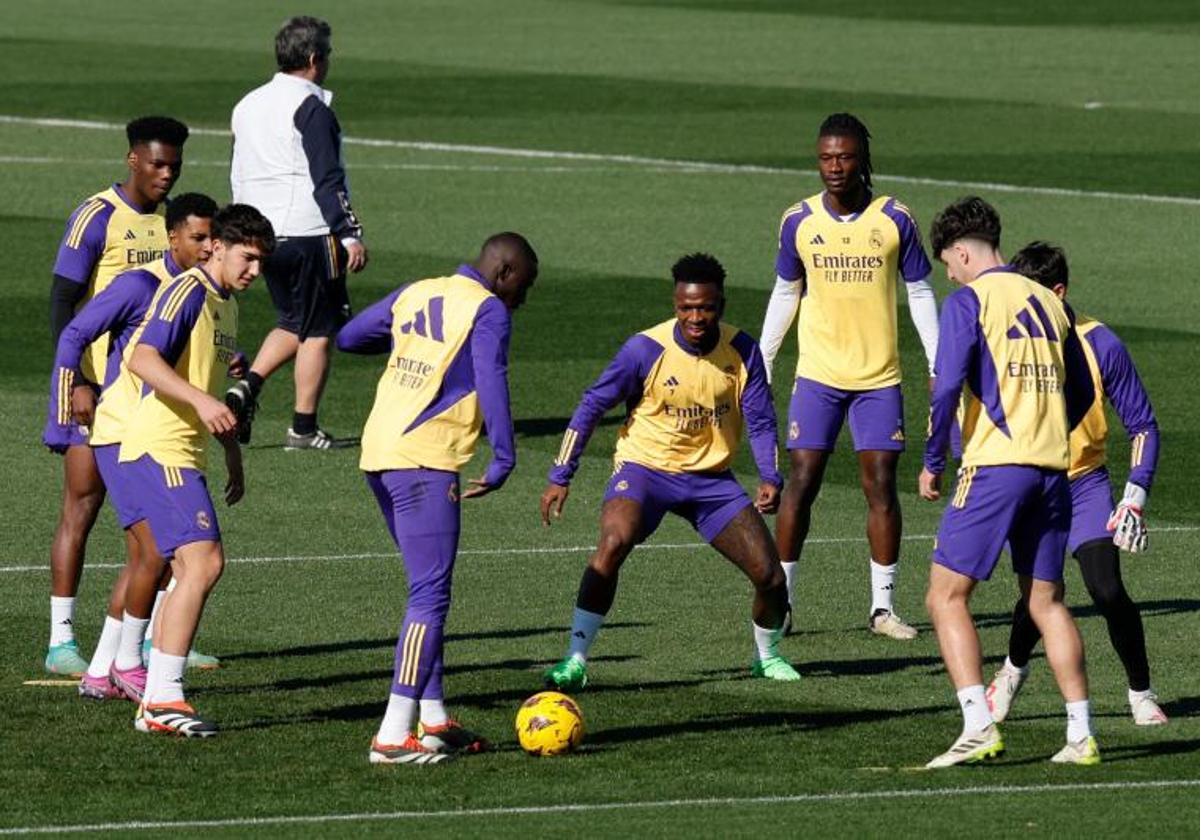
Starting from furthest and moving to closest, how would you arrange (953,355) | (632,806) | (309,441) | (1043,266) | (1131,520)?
(309,441), (1043,266), (1131,520), (953,355), (632,806)

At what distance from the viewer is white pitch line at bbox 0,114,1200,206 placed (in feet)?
107

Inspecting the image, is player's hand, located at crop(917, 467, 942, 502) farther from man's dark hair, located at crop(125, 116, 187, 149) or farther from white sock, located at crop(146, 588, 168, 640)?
man's dark hair, located at crop(125, 116, 187, 149)

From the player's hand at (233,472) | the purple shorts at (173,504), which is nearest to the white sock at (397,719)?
the purple shorts at (173,504)

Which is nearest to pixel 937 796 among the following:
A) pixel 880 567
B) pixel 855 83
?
pixel 880 567

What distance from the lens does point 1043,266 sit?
12.4 m

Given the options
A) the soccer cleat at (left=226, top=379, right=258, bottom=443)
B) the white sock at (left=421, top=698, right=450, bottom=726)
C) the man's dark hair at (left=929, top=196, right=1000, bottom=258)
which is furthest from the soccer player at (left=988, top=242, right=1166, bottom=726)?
the soccer cleat at (left=226, top=379, right=258, bottom=443)

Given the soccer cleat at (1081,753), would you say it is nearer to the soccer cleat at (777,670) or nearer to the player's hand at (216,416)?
the soccer cleat at (777,670)

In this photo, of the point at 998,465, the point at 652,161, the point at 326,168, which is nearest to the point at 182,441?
the point at 998,465

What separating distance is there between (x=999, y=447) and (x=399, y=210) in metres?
20.3

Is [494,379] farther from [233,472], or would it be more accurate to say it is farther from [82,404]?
[82,404]

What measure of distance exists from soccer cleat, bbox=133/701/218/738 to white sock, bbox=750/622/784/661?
276cm

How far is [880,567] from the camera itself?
48.8ft

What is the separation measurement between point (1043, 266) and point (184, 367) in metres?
3.68

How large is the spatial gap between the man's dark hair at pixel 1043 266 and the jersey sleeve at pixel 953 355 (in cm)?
91
